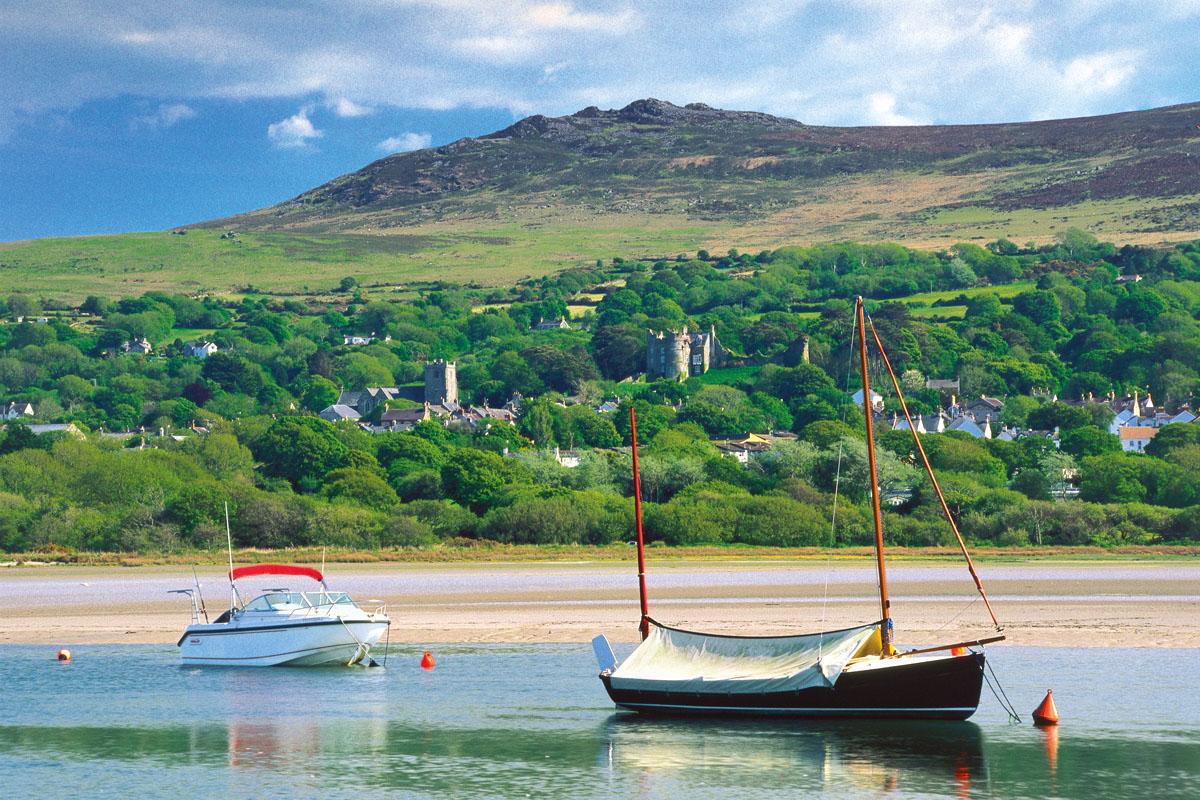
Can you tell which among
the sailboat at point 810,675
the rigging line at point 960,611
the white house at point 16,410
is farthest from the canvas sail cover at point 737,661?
the white house at point 16,410

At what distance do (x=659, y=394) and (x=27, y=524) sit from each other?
84.9m

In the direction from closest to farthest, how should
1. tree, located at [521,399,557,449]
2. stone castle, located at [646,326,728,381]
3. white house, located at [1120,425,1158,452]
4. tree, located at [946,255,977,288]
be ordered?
1. white house, located at [1120,425,1158,452]
2. tree, located at [521,399,557,449]
3. stone castle, located at [646,326,728,381]
4. tree, located at [946,255,977,288]

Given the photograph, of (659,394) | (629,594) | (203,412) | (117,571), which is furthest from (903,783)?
(203,412)

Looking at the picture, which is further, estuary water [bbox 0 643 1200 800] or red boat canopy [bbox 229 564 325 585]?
red boat canopy [bbox 229 564 325 585]

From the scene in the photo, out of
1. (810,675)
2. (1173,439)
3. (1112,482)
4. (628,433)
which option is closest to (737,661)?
(810,675)

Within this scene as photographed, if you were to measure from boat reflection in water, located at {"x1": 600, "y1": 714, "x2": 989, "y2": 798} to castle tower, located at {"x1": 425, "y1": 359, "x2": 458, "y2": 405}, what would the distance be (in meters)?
131

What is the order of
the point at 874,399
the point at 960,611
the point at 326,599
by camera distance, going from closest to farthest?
1. the point at 326,599
2. the point at 960,611
3. the point at 874,399

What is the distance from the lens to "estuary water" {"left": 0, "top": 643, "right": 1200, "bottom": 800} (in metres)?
18.2

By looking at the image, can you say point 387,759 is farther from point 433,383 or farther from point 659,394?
point 433,383

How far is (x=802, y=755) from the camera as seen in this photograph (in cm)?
1973

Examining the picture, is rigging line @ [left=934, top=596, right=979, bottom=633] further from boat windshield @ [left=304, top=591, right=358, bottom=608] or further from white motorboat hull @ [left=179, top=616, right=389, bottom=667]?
boat windshield @ [left=304, top=591, right=358, bottom=608]

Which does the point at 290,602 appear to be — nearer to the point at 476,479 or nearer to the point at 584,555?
the point at 584,555

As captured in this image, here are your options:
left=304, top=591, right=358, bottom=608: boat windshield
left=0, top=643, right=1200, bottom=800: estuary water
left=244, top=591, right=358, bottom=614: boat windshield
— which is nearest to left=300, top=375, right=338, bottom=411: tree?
left=304, top=591, right=358, bottom=608: boat windshield

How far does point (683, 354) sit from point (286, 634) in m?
129
